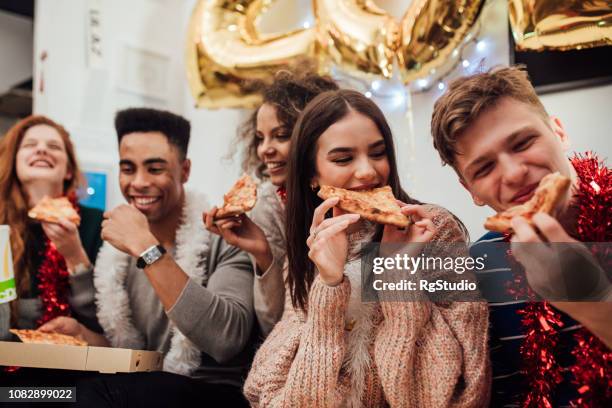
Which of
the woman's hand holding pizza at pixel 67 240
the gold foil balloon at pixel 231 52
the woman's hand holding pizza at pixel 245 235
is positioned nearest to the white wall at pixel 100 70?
the gold foil balloon at pixel 231 52

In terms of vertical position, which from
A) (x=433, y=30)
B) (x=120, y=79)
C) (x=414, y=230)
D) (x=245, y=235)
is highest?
(x=120, y=79)

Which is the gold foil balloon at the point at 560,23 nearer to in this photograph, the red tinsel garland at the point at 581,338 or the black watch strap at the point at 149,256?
the red tinsel garland at the point at 581,338

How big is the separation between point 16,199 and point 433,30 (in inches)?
58.8

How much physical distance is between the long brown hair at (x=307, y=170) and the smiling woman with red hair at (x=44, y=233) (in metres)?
0.84

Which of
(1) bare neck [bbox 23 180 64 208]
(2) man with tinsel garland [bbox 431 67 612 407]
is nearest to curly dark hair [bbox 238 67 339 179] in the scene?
(2) man with tinsel garland [bbox 431 67 612 407]

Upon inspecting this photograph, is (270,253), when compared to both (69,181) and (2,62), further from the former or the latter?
(2,62)

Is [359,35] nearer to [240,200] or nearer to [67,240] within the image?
[240,200]

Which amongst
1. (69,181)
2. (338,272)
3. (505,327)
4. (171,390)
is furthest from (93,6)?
(505,327)

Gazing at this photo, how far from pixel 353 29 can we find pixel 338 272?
0.87 meters

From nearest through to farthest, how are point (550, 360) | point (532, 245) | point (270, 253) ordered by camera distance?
point (532, 245), point (550, 360), point (270, 253)

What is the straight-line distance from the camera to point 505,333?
1.14 metres

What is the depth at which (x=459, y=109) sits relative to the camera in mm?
995

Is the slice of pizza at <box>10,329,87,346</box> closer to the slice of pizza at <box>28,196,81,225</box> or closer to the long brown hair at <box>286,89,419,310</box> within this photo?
the slice of pizza at <box>28,196,81,225</box>

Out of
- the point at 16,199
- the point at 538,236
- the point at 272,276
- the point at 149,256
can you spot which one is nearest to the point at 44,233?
the point at 16,199
